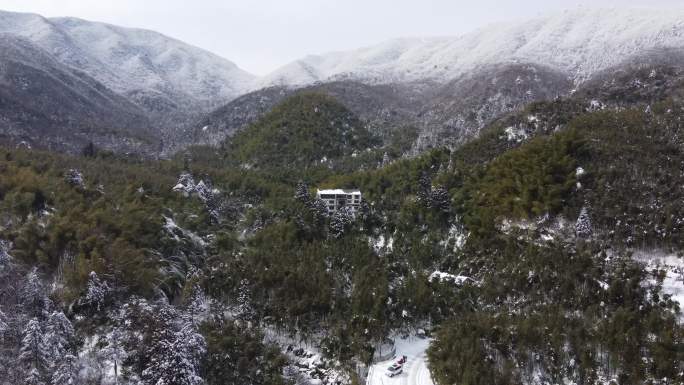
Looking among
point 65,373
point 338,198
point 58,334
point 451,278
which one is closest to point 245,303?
point 58,334

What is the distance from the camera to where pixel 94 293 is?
5716 centimetres

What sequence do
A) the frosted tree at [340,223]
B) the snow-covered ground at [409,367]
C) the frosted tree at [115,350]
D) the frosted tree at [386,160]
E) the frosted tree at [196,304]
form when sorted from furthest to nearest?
the frosted tree at [386,160] → the frosted tree at [340,223] → the frosted tree at [196,304] → the snow-covered ground at [409,367] → the frosted tree at [115,350]

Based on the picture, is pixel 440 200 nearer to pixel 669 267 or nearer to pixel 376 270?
pixel 376 270

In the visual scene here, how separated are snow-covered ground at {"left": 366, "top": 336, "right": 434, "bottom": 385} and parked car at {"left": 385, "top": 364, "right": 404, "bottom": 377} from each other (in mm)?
337

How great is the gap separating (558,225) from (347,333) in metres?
34.5

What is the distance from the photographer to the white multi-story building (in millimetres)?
102438

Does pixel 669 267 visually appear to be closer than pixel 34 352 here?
No

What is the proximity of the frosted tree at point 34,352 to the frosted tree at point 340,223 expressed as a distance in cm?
4821

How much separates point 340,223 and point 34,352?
5049 centimetres

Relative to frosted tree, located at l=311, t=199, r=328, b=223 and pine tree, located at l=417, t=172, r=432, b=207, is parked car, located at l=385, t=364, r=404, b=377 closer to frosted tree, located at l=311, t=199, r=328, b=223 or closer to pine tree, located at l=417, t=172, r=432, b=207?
frosted tree, located at l=311, t=199, r=328, b=223

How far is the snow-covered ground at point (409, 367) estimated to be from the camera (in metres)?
57.9

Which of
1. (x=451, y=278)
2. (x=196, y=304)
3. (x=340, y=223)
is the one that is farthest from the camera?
(x=340, y=223)

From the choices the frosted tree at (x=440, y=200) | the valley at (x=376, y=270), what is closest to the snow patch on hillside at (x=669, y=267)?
the valley at (x=376, y=270)

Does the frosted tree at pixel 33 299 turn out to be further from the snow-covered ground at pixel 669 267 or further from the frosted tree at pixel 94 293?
the snow-covered ground at pixel 669 267
